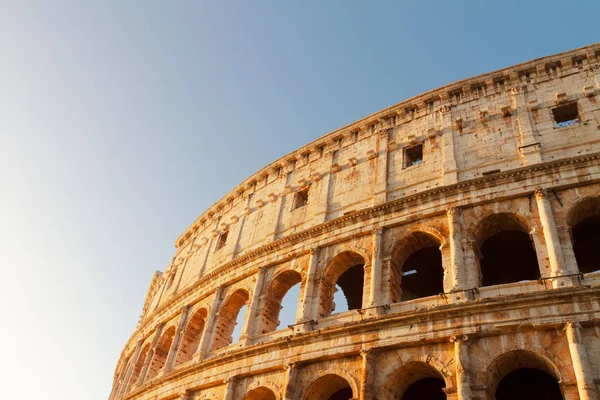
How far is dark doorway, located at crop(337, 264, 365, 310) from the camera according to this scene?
17250mm

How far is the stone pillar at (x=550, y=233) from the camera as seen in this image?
11.2 m

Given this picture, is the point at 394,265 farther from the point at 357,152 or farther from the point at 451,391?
the point at 357,152

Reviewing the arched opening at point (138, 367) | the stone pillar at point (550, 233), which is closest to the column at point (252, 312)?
the arched opening at point (138, 367)

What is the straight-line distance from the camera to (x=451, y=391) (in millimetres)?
10430

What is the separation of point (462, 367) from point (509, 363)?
3.73ft

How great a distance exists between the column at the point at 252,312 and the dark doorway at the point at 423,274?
14.5 ft

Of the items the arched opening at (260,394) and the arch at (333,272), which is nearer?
the arched opening at (260,394)

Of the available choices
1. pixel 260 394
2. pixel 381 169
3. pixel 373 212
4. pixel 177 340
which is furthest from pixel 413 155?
pixel 177 340

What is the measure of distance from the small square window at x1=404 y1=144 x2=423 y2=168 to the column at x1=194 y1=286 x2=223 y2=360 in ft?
25.4

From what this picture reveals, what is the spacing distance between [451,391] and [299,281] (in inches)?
261

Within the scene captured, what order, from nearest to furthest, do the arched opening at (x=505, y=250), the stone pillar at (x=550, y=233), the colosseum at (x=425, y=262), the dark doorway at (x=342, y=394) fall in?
the colosseum at (x=425, y=262)
the stone pillar at (x=550, y=233)
the arched opening at (x=505, y=250)
the dark doorway at (x=342, y=394)

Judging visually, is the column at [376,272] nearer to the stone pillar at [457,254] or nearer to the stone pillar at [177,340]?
the stone pillar at [457,254]

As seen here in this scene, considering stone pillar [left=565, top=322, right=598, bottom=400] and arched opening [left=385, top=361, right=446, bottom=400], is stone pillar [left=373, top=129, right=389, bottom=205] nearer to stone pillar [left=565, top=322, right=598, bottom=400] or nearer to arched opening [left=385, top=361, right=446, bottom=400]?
arched opening [left=385, top=361, right=446, bottom=400]

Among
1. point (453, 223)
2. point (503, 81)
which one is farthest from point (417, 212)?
point (503, 81)
